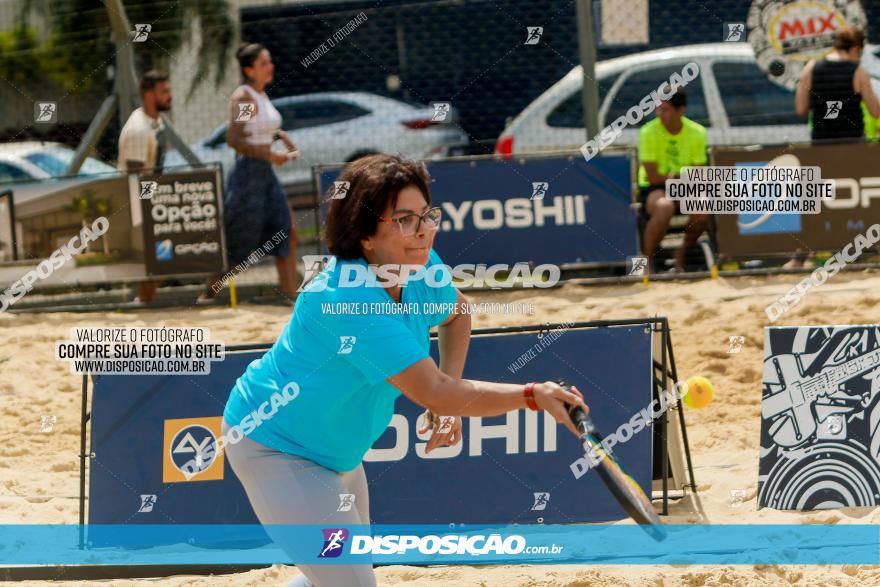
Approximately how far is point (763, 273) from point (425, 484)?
16.8 feet

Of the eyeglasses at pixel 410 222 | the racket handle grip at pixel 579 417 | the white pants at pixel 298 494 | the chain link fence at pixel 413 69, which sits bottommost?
the white pants at pixel 298 494

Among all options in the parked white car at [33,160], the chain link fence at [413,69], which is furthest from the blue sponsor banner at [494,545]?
the parked white car at [33,160]

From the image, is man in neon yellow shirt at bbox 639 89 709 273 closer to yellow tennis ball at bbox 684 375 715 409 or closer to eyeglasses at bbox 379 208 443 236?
yellow tennis ball at bbox 684 375 715 409

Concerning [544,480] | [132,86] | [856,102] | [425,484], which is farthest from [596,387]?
[132,86]

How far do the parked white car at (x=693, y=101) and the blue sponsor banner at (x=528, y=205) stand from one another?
1579 millimetres

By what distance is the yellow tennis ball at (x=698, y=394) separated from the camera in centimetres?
584

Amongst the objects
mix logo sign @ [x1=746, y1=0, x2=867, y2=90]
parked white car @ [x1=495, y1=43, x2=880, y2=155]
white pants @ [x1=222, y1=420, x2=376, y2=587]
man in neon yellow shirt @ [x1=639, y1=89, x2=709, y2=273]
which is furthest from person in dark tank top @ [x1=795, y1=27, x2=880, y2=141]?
white pants @ [x1=222, y1=420, x2=376, y2=587]

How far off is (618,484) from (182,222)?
7888 millimetres

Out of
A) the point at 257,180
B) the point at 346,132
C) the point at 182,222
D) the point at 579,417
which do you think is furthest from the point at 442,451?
the point at 346,132

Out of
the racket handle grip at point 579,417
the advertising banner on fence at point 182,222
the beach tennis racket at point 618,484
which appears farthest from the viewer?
the advertising banner on fence at point 182,222

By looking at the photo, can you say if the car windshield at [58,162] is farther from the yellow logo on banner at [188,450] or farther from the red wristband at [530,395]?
the red wristband at [530,395]

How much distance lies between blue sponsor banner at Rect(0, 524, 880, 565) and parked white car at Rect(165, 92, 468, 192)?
810cm

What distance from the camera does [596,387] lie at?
19.0 feet

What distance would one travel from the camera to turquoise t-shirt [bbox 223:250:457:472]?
3.21 metres
